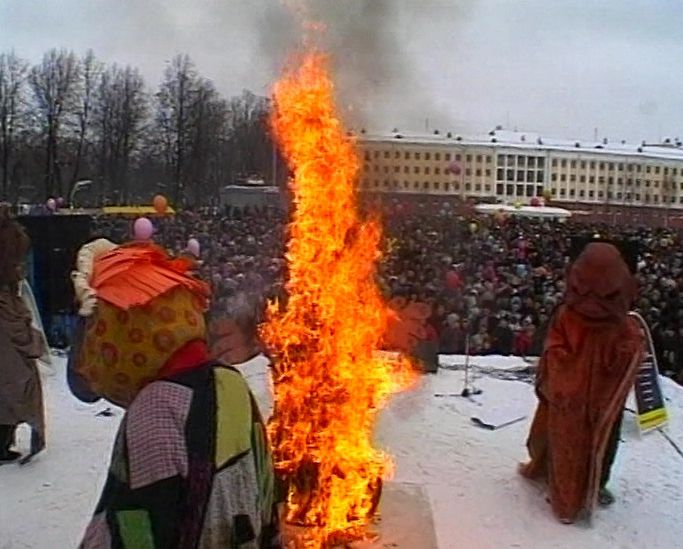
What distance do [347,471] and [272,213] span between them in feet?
49.5

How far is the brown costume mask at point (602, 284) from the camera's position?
5949mm

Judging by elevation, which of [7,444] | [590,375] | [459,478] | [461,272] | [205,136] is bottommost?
[459,478]

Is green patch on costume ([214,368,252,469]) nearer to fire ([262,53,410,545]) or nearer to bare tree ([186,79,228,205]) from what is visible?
fire ([262,53,410,545])

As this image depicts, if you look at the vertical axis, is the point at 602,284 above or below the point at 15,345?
above

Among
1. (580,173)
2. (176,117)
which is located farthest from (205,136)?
(580,173)

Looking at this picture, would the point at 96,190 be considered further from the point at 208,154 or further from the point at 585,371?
the point at 585,371

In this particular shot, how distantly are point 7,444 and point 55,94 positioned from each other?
95.6ft

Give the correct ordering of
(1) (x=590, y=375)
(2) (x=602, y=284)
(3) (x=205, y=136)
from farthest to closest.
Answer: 1. (3) (x=205, y=136)
2. (1) (x=590, y=375)
3. (2) (x=602, y=284)

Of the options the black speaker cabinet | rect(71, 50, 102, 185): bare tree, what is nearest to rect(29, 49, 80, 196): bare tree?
rect(71, 50, 102, 185): bare tree

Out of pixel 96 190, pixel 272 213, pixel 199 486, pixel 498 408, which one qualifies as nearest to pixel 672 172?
pixel 96 190

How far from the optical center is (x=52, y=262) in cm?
1049

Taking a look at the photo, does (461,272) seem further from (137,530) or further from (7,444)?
(137,530)

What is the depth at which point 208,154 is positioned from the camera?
105ft

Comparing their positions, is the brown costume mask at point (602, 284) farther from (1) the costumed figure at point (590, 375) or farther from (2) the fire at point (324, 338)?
(2) the fire at point (324, 338)
